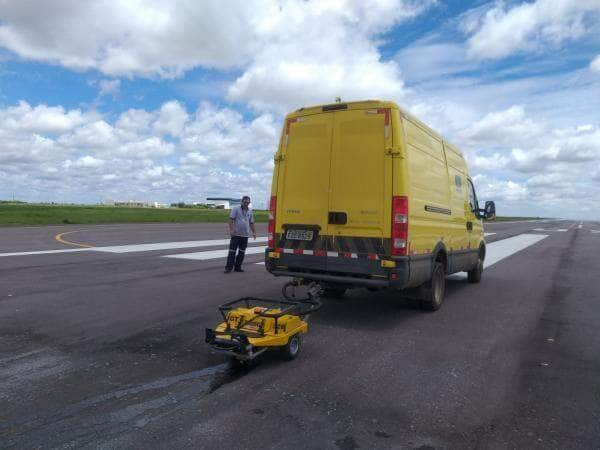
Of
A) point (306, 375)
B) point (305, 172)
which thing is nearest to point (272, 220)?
point (305, 172)

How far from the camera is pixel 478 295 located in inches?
351

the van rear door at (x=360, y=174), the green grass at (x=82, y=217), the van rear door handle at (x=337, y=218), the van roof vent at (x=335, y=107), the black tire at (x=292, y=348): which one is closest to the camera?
the black tire at (x=292, y=348)

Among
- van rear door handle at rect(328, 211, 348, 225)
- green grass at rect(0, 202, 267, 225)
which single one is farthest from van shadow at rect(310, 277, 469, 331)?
green grass at rect(0, 202, 267, 225)

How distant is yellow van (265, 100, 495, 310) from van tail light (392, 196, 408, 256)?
0.04ft

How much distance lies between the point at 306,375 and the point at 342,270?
7.07 feet

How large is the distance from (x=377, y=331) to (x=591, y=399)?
2.50 m

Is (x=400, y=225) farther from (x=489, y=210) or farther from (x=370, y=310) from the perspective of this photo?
(x=489, y=210)

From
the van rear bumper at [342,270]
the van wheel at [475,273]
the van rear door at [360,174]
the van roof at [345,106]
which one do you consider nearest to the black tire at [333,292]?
the van rear bumper at [342,270]

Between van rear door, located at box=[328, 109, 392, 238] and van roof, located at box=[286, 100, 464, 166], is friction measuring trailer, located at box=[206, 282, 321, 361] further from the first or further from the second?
van roof, located at box=[286, 100, 464, 166]

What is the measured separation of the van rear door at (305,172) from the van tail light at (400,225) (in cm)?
98

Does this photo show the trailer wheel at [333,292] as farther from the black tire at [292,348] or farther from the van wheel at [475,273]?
the van wheel at [475,273]

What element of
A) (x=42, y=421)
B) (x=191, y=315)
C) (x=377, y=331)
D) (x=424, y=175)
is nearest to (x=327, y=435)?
(x=42, y=421)

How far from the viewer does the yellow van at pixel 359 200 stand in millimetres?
5918

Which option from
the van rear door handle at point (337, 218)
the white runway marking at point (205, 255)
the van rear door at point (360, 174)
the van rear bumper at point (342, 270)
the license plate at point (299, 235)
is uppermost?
the van rear door at point (360, 174)
